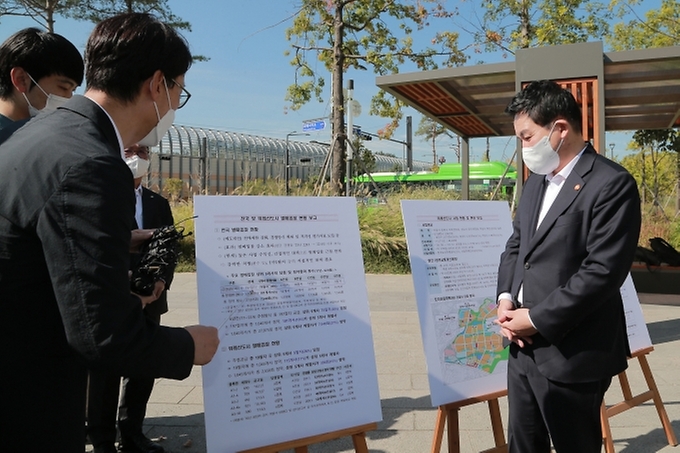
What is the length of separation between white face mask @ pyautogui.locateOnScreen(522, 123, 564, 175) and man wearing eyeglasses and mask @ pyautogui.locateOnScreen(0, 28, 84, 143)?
2.26 metres

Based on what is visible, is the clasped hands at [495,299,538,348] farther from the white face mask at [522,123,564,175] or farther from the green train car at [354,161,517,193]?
the green train car at [354,161,517,193]

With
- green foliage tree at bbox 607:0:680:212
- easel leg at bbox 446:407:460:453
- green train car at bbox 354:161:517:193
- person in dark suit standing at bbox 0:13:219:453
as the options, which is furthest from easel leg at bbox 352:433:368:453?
green train car at bbox 354:161:517:193

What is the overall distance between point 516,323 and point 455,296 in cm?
78

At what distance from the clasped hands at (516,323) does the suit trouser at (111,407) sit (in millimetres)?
2032

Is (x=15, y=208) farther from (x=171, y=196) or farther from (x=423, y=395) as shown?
(x=171, y=196)

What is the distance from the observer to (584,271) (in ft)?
6.84

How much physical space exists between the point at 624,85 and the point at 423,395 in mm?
6534

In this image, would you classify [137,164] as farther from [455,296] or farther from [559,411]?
[559,411]

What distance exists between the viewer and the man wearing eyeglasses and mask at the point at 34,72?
8.95 feet

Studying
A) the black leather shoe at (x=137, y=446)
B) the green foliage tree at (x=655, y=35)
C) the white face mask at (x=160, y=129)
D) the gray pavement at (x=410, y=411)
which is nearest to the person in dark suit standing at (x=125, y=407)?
the black leather shoe at (x=137, y=446)

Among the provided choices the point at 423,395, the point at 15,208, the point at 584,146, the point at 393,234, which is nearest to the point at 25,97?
the point at 15,208

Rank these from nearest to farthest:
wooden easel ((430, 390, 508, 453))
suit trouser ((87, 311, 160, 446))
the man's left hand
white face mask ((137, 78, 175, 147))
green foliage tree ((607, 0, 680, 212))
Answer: white face mask ((137, 78, 175, 147)) < the man's left hand < wooden easel ((430, 390, 508, 453)) < suit trouser ((87, 311, 160, 446)) < green foliage tree ((607, 0, 680, 212))

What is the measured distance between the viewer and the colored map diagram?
115 inches

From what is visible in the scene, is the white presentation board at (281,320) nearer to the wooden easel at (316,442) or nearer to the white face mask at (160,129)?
the wooden easel at (316,442)
